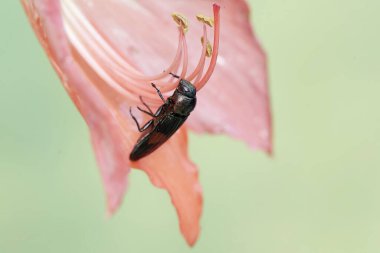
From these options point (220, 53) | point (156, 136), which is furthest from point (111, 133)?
point (220, 53)

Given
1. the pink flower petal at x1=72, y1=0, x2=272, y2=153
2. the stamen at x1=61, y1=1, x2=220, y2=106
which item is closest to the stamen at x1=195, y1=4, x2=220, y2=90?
the stamen at x1=61, y1=1, x2=220, y2=106

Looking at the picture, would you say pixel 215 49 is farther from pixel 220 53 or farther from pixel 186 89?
pixel 220 53

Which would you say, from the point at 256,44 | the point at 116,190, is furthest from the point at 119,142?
the point at 256,44

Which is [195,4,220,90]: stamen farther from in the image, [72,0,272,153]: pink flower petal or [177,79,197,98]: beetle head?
[72,0,272,153]: pink flower petal

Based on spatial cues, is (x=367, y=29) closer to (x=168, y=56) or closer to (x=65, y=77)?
(x=168, y=56)

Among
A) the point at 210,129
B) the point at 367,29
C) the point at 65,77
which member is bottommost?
the point at 367,29

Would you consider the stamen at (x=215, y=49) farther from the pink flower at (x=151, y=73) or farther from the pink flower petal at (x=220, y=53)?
the pink flower petal at (x=220, y=53)
